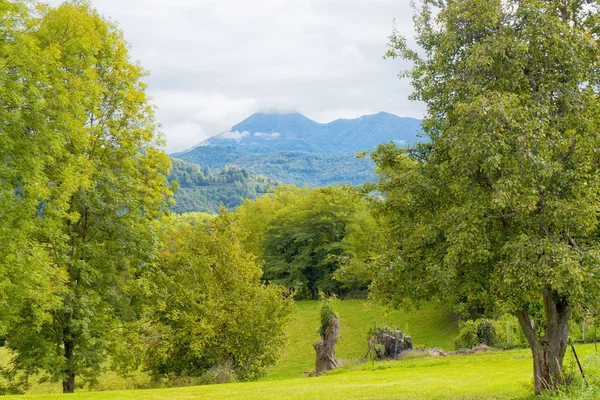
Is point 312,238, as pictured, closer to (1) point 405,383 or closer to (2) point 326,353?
(2) point 326,353

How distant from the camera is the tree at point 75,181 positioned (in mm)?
17266

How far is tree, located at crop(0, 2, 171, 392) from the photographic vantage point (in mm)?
17266

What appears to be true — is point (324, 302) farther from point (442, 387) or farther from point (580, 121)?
point (580, 121)

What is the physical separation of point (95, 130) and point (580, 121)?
19.2m

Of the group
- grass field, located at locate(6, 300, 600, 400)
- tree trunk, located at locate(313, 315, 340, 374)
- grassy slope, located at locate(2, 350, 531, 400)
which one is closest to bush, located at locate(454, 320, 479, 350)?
grass field, located at locate(6, 300, 600, 400)

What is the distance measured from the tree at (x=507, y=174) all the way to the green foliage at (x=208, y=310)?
A: 14486 mm

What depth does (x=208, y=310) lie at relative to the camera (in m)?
26.2

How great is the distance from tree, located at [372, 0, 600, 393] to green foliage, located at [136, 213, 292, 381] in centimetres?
1449

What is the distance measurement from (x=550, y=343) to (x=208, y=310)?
17160 mm

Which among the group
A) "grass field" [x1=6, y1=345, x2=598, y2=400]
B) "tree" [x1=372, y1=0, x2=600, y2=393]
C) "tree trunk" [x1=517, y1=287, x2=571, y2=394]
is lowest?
"grass field" [x1=6, y1=345, x2=598, y2=400]

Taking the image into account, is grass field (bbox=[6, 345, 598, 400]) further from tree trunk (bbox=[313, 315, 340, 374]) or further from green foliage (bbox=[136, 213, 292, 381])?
tree trunk (bbox=[313, 315, 340, 374])

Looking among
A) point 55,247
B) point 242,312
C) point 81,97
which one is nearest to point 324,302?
point 242,312

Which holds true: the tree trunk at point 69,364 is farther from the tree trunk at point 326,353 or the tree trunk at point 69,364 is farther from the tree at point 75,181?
the tree trunk at point 326,353

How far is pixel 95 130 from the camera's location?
2292cm
